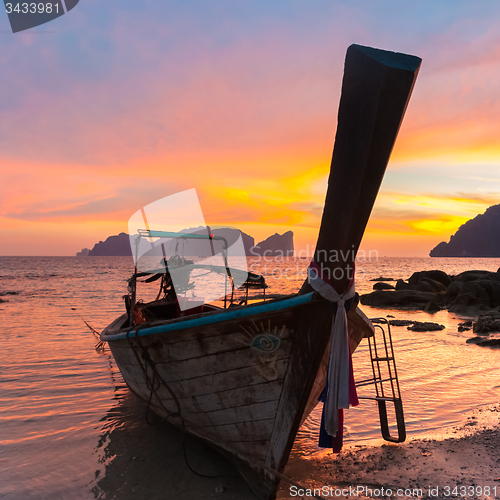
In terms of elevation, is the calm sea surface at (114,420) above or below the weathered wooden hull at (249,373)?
below

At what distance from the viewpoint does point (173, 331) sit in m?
4.41

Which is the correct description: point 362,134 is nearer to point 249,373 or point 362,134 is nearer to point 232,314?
point 232,314

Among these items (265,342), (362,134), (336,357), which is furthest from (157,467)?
(362,134)

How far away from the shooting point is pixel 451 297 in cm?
2352

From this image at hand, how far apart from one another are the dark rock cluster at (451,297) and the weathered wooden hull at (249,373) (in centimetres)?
1753

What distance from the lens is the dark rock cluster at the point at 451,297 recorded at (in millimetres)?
19500

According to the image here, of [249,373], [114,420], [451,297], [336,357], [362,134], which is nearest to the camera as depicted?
[362,134]

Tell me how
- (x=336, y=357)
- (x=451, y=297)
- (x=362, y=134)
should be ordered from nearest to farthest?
(x=362, y=134) → (x=336, y=357) → (x=451, y=297)

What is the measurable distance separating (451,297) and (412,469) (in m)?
22.1

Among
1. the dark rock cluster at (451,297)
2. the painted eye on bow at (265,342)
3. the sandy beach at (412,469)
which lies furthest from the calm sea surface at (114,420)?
the dark rock cluster at (451,297)

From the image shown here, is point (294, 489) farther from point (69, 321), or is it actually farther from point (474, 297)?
point (474, 297)

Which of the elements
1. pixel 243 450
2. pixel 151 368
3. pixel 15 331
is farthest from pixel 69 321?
pixel 243 450

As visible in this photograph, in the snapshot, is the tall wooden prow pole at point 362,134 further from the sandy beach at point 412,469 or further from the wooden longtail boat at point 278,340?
the sandy beach at point 412,469

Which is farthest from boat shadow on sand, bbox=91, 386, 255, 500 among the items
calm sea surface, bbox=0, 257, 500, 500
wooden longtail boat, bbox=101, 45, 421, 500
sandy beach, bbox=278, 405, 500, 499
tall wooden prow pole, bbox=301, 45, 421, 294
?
tall wooden prow pole, bbox=301, 45, 421, 294
